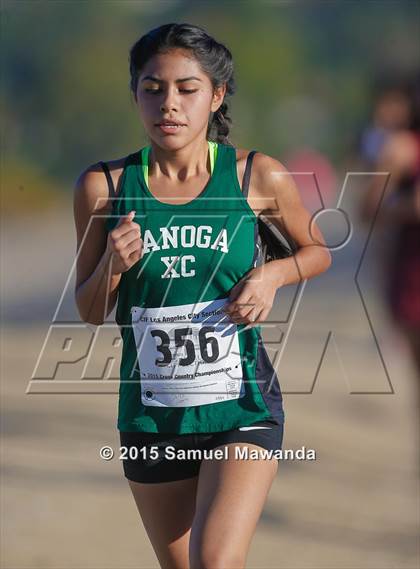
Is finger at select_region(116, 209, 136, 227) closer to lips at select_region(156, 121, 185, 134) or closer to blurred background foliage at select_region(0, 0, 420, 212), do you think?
lips at select_region(156, 121, 185, 134)

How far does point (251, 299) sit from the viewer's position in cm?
306

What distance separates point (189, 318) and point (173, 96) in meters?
0.59

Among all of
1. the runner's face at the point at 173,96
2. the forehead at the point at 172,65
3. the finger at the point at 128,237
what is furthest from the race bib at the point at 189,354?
the forehead at the point at 172,65

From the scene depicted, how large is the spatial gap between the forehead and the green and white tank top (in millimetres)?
252

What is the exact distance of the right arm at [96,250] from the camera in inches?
120

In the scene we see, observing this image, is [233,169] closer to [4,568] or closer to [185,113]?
[185,113]

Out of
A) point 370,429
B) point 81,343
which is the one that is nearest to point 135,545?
point 370,429

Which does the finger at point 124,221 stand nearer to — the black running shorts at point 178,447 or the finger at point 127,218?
the finger at point 127,218

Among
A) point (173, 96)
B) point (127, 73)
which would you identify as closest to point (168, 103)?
point (173, 96)

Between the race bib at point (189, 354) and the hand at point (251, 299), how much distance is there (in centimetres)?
5

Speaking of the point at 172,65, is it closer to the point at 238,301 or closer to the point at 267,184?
the point at 267,184

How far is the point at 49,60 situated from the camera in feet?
109

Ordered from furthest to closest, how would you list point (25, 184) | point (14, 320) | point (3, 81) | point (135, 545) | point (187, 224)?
point (3, 81) < point (25, 184) < point (14, 320) < point (135, 545) < point (187, 224)

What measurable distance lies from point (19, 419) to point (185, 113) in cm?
477
